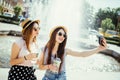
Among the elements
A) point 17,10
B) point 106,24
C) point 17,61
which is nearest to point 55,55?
point 17,61

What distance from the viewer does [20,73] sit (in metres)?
2.30

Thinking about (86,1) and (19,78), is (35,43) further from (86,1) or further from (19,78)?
(86,1)

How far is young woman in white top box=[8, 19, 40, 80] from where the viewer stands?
2312 millimetres

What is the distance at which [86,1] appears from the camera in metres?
2.70

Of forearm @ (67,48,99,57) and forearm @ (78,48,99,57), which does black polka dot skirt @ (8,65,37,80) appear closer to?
forearm @ (67,48,99,57)

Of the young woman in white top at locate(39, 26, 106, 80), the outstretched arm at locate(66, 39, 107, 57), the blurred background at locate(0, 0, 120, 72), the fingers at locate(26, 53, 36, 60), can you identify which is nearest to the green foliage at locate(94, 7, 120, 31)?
the blurred background at locate(0, 0, 120, 72)

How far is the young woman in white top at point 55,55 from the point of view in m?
2.50

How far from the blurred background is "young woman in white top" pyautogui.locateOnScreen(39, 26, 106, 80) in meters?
0.07

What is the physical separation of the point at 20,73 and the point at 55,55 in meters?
0.41

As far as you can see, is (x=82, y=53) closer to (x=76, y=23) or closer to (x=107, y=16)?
(x=76, y=23)

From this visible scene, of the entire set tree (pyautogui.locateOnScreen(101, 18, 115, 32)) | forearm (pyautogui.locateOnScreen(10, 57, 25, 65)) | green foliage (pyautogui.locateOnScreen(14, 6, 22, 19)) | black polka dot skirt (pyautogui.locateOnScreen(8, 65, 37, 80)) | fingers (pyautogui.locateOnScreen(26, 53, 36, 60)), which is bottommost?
black polka dot skirt (pyautogui.locateOnScreen(8, 65, 37, 80))

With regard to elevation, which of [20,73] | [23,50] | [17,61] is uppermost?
[23,50]

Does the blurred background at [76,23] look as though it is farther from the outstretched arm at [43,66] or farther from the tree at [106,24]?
the outstretched arm at [43,66]

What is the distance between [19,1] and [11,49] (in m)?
0.49
